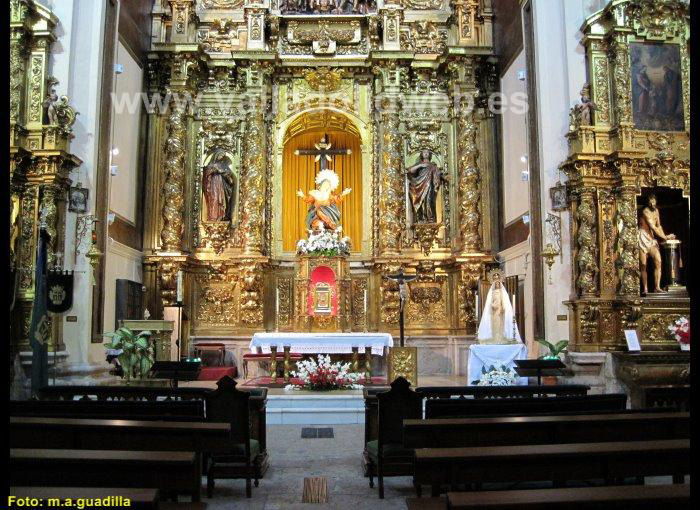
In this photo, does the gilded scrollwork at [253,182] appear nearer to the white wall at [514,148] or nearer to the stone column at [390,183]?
the stone column at [390,183]

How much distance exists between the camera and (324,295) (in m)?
16.7

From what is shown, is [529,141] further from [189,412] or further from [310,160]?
[189,412]

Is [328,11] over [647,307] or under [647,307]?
over

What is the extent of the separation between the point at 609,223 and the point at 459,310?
5.45 metres

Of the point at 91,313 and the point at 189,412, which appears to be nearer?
the point at 189,412

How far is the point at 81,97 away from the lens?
43.5ft

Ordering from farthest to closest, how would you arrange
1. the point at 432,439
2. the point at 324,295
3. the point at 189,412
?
the point at 324,295, the point at 189,412, the point at 432,439

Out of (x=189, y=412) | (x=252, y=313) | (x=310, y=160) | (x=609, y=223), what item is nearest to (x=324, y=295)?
(x=252, y=313)

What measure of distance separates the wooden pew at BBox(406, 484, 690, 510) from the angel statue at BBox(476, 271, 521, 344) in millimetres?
10372

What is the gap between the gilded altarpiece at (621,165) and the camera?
12.7m

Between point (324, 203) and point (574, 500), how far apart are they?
15313 millimetres

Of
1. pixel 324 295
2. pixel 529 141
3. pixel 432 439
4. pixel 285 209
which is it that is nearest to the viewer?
pixel 432 439

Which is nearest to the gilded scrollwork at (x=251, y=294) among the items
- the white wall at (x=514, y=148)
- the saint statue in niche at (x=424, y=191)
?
the saint statue in niche at (x=424, y=191)

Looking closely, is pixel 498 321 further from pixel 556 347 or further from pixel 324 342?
pixel 324 342
